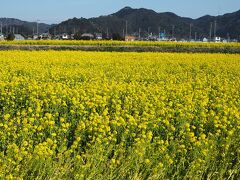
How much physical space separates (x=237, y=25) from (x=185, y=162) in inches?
7434

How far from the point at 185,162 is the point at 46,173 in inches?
71.4

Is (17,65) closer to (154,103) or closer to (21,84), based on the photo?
(21,84)

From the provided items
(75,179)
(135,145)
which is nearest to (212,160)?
(135,145)

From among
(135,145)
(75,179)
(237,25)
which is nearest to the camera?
(75,179)

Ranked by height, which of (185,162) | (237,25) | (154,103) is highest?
(237,25)

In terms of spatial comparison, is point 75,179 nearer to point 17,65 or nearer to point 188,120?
point 188,120

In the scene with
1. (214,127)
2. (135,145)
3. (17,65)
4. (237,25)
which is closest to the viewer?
(135,145)

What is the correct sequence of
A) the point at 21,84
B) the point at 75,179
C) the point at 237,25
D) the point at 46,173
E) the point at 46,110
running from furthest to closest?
the point at 237,25
the point at 21,84
the point at 46,110
the point at 46,173
the point at 75,179

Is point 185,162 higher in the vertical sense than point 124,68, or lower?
lower

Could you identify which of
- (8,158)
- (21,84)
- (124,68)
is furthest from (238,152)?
(124,68)

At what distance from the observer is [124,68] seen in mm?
15172

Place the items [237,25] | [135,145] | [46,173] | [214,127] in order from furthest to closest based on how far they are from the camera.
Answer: [237,25], [214,127], [135,145], [46,173]

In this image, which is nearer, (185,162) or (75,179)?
(75,179)

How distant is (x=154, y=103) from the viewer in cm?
799
